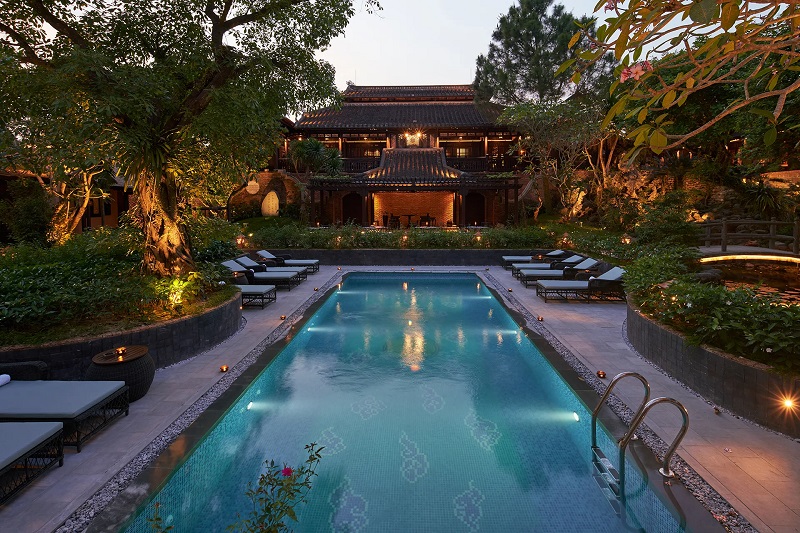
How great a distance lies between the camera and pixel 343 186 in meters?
28.9

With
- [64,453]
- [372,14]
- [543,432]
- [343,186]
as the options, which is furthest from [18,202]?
[543,432]

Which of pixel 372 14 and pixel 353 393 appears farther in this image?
pixel 372 14

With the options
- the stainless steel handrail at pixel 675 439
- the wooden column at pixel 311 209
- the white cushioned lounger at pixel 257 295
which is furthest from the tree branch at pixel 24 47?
the wooden column at pixel 311 209

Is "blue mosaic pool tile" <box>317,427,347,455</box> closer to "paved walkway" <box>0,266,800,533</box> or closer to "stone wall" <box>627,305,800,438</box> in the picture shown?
"paved walkway" <box>0,266,800,533</box>

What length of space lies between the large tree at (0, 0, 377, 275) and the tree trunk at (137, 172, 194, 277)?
2cm

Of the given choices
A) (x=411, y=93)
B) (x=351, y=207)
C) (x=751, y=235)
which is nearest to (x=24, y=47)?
(x=751, y=235)

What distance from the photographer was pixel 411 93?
39031 mm

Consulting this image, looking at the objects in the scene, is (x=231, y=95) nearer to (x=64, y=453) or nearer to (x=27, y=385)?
(x=27, y=385)

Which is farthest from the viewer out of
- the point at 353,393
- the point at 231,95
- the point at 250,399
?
the point at 231,95

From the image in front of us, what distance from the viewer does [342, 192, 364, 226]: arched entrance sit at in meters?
33.8

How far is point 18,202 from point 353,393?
63.9 feet

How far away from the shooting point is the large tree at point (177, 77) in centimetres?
743

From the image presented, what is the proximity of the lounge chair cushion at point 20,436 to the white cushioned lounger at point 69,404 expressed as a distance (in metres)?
0.23

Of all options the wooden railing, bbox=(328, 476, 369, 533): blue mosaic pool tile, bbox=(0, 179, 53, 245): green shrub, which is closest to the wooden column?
bbox=(0, 179, 53, 245): green shrub
